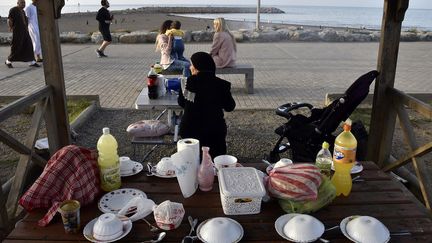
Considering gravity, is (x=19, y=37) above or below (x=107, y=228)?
above

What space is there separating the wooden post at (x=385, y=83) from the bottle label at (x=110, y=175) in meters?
2.94

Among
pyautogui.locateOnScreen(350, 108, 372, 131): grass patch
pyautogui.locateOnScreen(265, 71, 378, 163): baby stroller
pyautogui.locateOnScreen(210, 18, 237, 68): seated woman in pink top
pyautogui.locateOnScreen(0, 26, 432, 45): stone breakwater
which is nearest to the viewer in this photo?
pyautogui.locateOnScreen(265, 71, 378, 163): baby stroller

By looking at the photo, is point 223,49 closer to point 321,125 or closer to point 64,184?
point 321,125

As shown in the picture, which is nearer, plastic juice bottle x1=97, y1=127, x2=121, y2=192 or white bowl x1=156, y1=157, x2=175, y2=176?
plastic juice bottle x1=97, y1=127, x2=121, y2=192

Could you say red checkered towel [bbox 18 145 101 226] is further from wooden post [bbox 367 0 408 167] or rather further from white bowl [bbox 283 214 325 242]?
wooden post [bbox 367 0 408 167]

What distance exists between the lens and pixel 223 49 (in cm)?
786

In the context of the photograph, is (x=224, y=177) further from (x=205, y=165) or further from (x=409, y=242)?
(x=409, y=242)

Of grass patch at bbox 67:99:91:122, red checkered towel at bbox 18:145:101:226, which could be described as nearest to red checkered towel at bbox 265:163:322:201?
red checkered towel at bbox 18:145:101:226

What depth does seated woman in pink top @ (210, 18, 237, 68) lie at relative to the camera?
7742 millimetres

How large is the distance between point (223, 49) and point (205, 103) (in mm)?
4279

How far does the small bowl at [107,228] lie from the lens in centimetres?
186

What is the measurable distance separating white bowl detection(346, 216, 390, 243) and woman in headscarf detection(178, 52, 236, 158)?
82.0 inches

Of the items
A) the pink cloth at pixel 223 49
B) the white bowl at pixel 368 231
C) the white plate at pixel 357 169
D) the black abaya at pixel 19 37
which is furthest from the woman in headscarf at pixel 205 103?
the black abaya at pixel 19 37

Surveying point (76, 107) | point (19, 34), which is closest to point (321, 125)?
point (76, 107)
